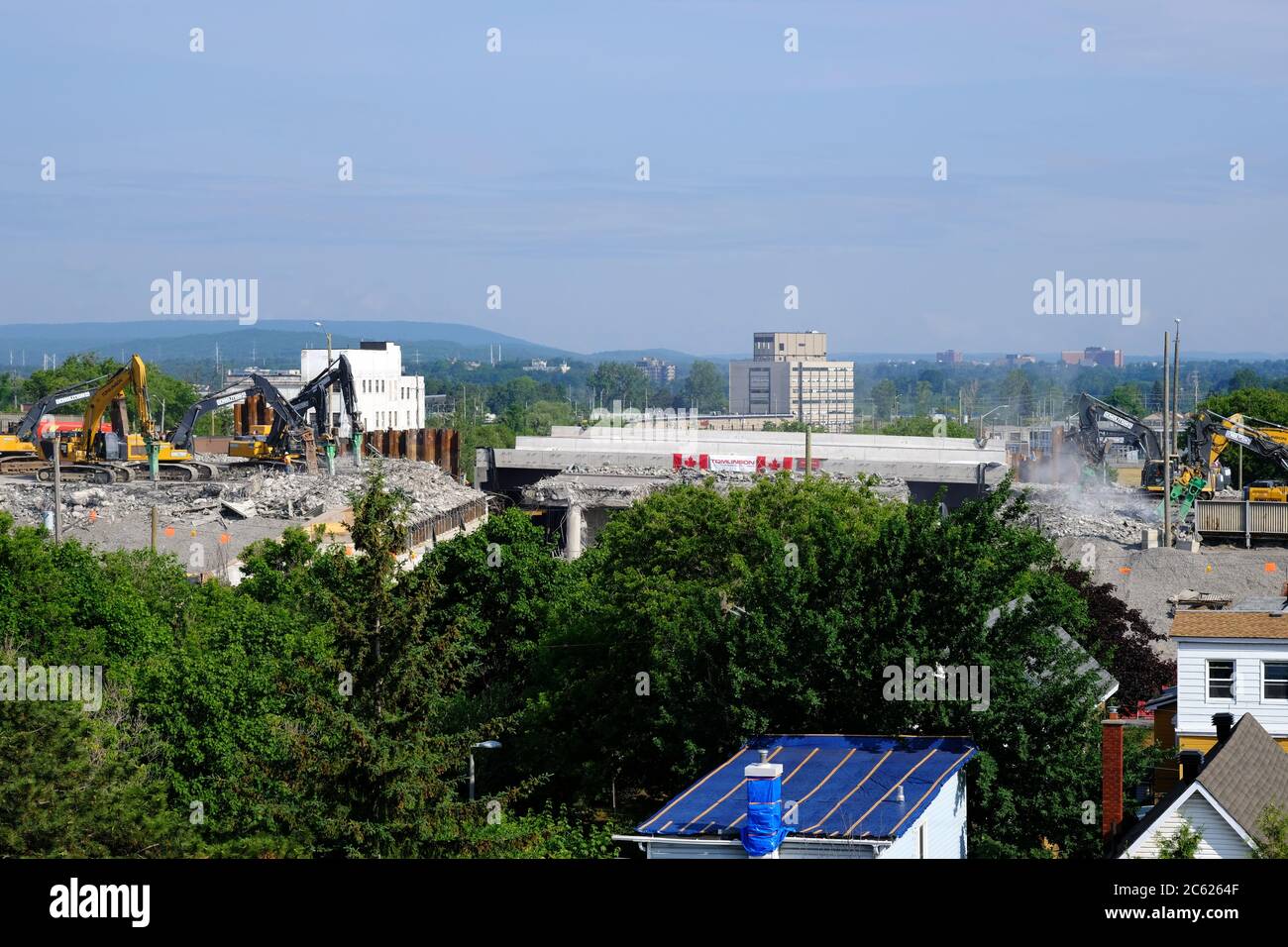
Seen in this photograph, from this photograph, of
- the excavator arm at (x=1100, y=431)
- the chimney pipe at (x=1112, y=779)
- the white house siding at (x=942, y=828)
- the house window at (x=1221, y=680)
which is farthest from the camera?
the excavator arm at (x=1100, y=431)

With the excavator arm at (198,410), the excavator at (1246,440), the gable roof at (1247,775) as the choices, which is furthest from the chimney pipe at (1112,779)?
the excavator arm at (198,410)

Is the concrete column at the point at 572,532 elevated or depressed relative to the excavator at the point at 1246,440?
depressed

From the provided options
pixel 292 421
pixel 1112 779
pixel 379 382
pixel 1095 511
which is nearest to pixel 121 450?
pixel 292 421

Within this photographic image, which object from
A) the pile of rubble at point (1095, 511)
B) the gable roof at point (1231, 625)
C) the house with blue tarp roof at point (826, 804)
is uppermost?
the gable roof at point (1231, 625)

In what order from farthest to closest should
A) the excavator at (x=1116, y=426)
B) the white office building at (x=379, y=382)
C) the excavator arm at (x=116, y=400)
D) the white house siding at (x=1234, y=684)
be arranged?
the white office building at (x=379, y=382)
the excavator at (x=1116, y=426)
the excavator arm at (x=116, y=400)
the white house siding at (x=1234, y=684)

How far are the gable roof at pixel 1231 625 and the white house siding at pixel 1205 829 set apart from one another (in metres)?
5.59

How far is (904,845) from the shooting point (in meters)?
15.3

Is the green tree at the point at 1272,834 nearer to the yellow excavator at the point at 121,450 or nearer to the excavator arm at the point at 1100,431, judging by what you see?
the yellow excavator at the point at 121,450

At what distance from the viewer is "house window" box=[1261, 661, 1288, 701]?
22.1 metres

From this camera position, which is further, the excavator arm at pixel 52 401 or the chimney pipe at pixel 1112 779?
the excavator arm at pixel 52 401

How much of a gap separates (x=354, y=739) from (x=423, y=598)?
6.17ft

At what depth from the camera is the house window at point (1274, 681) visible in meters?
22.1
